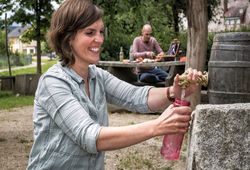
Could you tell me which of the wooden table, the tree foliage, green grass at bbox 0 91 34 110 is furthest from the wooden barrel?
green grass at bbox 0 91 34 110

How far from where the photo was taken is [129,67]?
32.5 ft

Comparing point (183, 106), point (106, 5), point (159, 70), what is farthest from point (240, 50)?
point (106, 5)

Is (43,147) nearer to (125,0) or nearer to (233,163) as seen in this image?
(233,163)

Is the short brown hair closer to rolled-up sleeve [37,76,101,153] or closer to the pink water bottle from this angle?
rolled-up sleeve [37,76,101,153]

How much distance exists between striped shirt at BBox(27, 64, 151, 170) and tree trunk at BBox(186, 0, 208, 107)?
512 centimetres

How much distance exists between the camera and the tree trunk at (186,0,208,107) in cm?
703

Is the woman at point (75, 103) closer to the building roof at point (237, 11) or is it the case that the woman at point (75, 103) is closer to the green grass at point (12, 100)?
the green grass at point (12, 100)

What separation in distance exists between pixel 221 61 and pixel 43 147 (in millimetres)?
5005

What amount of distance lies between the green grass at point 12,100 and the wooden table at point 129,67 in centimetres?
306

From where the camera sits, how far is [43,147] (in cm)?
194

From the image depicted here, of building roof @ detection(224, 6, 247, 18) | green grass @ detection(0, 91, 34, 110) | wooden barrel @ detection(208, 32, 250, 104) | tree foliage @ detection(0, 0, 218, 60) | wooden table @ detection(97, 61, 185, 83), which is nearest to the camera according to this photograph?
wooden barrel @ detection(208, 32, 250, 104)

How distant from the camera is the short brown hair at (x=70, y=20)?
6.30 ft

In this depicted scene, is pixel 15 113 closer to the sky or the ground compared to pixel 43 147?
closer to the ground

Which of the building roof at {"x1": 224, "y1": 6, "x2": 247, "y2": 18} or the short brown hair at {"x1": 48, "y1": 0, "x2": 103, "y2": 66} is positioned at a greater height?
the building roof at {"x1": 224, "y1": 6, "x2": 247, "y2": 18}
